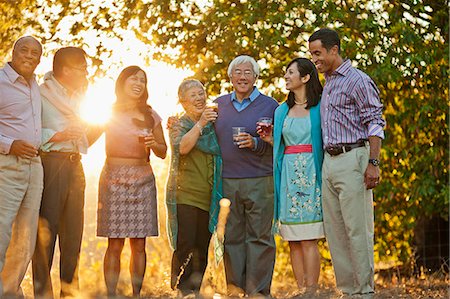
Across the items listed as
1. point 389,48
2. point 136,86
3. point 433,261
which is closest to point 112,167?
point 136,86

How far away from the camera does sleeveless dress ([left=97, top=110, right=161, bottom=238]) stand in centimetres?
679

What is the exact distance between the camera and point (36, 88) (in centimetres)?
641

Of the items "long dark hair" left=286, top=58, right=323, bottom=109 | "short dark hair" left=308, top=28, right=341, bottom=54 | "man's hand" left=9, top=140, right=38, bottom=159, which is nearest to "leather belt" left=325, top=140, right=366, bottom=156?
"long dark hair" left=286, top=58, right=323, bottom=109

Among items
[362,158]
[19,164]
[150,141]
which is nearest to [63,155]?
[19,164]

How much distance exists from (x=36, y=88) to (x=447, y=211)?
5.65 meters

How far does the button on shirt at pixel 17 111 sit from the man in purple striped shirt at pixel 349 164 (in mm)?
1931

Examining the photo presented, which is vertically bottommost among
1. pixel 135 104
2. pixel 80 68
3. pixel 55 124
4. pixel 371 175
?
pixel 371 175

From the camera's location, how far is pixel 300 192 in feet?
21.3

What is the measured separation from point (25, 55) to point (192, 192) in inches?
61.1

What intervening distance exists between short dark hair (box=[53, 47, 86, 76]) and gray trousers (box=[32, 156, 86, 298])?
0.65 metres

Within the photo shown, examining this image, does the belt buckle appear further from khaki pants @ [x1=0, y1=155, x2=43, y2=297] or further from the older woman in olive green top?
the older woman in olive green top

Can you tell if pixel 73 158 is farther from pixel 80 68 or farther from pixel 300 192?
pixel 300 192

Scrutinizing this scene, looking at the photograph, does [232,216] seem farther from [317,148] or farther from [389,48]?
[389,48]

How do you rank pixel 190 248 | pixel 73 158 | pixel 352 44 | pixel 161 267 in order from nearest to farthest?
pixel 73 158 < pixel 190 248 < pixel 352 44 < pixel 161 267
